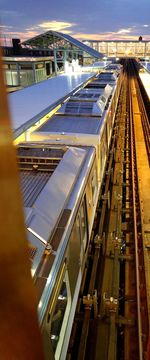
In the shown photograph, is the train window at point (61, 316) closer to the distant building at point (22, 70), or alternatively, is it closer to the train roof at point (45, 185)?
the train roof at point (45, 185)

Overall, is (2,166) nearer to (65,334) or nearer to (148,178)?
(65,334)

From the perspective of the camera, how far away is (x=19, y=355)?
71 cm

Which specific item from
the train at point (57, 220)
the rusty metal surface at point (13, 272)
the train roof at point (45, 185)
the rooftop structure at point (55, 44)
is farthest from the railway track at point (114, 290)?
the rooftop structure at point (55, 44)

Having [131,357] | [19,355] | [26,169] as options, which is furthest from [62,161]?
[19,355]

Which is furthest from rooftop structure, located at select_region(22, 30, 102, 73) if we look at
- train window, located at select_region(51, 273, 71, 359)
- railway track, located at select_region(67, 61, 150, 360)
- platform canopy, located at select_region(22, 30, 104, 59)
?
train window, located at select_region(51, 273, 71, 359)

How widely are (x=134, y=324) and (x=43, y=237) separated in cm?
246

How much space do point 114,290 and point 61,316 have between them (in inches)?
67.4

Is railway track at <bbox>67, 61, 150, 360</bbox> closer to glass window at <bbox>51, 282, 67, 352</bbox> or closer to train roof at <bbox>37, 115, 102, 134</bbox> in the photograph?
glass window at <bbox>51, 282, 67, 352</bbox>

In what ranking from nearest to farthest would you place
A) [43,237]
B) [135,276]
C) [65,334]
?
[43,237]
[65,334]
[135,276]

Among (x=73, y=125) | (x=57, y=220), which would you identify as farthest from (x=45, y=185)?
(x=73, y=125)

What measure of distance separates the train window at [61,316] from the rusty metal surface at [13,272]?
2421 millimetres

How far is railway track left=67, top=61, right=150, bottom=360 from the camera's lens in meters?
3.95

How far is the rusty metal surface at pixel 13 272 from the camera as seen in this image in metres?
0.57

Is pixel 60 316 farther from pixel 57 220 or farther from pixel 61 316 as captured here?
pixel 57 220
